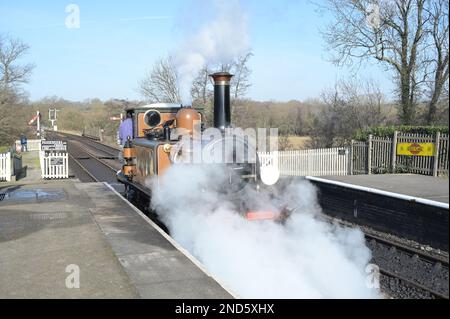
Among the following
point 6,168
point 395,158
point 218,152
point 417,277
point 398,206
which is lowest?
point 417,277

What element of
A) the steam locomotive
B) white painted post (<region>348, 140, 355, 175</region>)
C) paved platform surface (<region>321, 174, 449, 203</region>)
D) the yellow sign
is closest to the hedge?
white painted post (<region>348, 140, 355, 175</region>)

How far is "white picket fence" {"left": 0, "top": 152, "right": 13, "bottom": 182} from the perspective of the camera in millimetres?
14445

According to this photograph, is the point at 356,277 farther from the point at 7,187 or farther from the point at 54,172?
the point at 54,172

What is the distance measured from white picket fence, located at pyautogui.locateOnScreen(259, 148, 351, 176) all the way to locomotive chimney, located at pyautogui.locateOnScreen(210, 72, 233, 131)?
9.04 metres

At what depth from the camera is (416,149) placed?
13.9 m

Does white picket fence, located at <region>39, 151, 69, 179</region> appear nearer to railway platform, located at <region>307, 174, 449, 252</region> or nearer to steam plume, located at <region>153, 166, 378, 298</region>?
steam plume, located at <region>153, 166, 378, 298</region>

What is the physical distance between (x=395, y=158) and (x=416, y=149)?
0.85 m

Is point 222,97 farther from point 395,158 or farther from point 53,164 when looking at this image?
point 53,164

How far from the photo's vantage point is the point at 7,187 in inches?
497

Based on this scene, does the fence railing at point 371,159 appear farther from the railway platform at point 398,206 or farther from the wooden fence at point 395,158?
the railway platform at point 398,206

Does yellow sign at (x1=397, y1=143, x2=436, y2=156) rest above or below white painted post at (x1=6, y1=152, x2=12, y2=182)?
above

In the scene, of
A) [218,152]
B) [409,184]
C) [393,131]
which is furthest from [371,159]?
[218,152]

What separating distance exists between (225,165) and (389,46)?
15118mm
